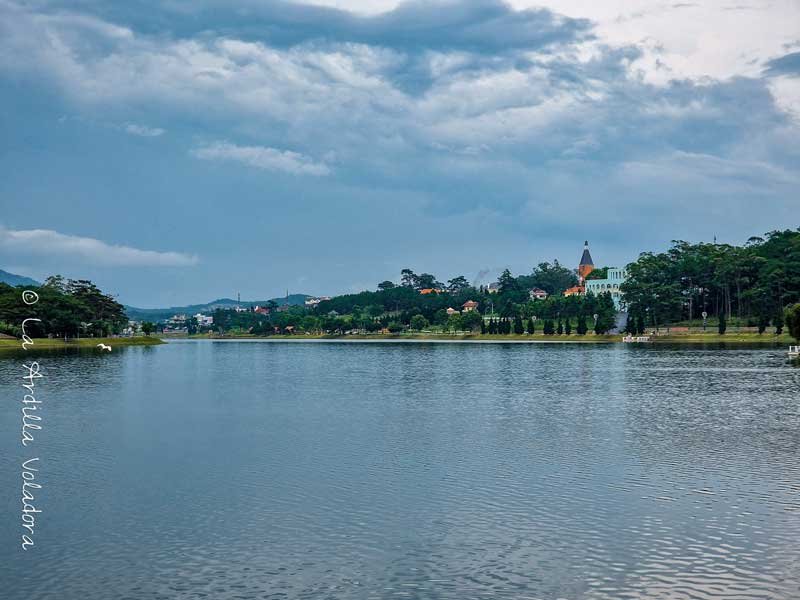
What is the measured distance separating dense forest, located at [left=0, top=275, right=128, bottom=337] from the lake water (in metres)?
90.2

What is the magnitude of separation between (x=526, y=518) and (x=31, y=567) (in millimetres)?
12546

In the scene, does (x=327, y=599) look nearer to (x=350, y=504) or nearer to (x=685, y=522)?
(x=350, y=504)

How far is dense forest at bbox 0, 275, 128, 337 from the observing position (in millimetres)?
131500

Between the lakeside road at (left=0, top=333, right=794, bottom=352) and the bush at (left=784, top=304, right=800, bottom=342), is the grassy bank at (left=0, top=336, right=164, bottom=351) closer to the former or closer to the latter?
the lakeside road at (left=0, top=333, right=794, bottom=352)

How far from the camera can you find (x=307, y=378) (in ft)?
242

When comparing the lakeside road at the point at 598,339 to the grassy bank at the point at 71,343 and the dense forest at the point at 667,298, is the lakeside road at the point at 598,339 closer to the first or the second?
the dense forest at the point at 667,298

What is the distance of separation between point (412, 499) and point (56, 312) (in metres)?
126

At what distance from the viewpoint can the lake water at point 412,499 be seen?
57.1 feet

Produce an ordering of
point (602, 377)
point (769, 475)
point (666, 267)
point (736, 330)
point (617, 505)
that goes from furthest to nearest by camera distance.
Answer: point (666, 267) < point (736, 330) < point (602, 377) < point (769, 475) < point (617, 505)

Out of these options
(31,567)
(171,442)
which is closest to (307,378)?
(171,442)

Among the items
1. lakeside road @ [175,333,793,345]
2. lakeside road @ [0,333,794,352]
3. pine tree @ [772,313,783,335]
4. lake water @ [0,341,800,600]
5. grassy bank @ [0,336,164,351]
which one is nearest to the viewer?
lake water @ [0,341,800,600]

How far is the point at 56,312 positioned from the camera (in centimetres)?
13588

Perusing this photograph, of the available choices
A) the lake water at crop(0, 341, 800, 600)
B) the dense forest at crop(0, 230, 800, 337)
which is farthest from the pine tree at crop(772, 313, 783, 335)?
the lake water at crop(0, 341, 800, 600)

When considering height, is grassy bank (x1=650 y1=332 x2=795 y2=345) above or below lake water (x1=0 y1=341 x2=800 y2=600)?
above
